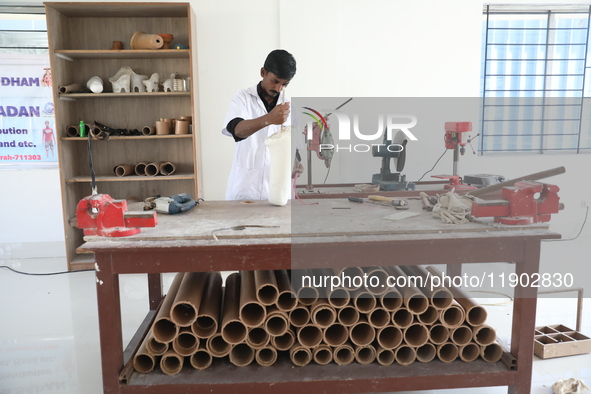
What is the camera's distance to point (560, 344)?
218cm

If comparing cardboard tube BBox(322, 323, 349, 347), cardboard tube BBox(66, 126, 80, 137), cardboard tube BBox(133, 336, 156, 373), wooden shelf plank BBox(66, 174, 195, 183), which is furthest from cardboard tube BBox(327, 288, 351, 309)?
cardboard tube BBox(66, 126, 80, 137)

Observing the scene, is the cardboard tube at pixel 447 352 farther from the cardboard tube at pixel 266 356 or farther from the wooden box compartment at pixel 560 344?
the wooden box compartment at pixel 560 344

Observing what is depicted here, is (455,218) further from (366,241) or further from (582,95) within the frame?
(582,95)

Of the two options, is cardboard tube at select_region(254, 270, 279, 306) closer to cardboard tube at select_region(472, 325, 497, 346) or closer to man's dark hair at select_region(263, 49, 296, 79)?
cardboard tube at select_region(472, 325, 497, 346)

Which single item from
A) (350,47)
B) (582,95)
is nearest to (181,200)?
(350,47)

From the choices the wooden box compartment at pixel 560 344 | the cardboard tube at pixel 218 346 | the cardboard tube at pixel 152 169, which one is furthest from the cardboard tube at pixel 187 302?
the cardboard tube at pixel 152 169

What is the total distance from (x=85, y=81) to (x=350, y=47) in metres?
2.26

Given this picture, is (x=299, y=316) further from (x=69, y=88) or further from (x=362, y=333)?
(x=69, y=88)

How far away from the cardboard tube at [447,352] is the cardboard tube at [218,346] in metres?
0.77

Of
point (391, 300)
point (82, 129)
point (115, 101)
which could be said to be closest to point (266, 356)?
point (391, 300)

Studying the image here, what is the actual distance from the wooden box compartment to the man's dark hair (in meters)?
1.80

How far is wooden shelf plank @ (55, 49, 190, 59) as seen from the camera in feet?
11.2

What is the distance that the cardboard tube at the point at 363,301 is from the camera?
1612 millimetres

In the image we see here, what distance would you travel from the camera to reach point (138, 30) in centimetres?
372
